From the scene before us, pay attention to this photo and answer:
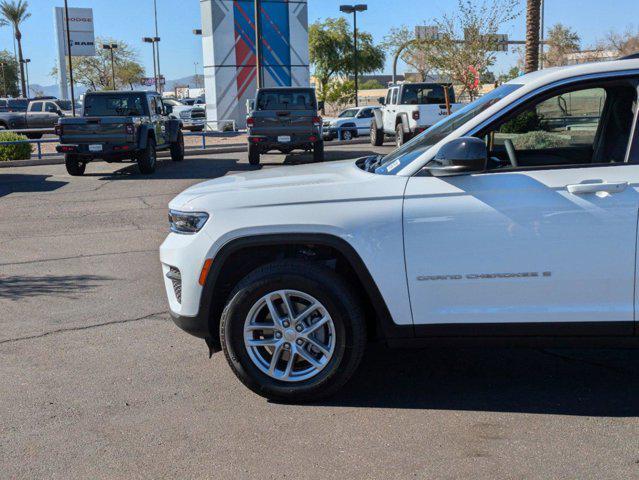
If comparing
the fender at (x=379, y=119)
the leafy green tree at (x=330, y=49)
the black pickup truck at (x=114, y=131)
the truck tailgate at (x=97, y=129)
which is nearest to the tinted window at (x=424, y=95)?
the fender at (x=379, y=119)

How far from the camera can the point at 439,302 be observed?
4.20 m

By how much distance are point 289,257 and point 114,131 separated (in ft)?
44.2

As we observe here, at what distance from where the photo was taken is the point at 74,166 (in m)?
18.0

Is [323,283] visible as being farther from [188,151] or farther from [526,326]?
[188,151]

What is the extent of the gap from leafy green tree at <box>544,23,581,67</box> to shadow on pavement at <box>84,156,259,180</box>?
935 inches

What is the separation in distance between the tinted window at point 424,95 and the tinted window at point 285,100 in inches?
159

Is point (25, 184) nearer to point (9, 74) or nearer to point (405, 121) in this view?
point (405, 121)

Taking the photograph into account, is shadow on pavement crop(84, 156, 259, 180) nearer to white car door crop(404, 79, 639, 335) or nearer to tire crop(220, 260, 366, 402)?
tire crop(220, 260, 366, 402)

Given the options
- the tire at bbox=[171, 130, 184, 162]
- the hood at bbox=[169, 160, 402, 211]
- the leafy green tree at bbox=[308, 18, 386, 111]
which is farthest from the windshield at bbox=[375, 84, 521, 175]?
the leafy green tree at bbox=[308, 18, 386, 111]

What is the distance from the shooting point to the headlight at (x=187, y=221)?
4.43 meters

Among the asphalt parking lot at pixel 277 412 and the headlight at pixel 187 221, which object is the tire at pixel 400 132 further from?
the headlight at pixel 187 221

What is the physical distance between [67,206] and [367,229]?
397 inches

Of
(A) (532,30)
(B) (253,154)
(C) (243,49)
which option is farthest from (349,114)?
(B) (253,154)

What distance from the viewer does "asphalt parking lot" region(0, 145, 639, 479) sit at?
12.1 ft
